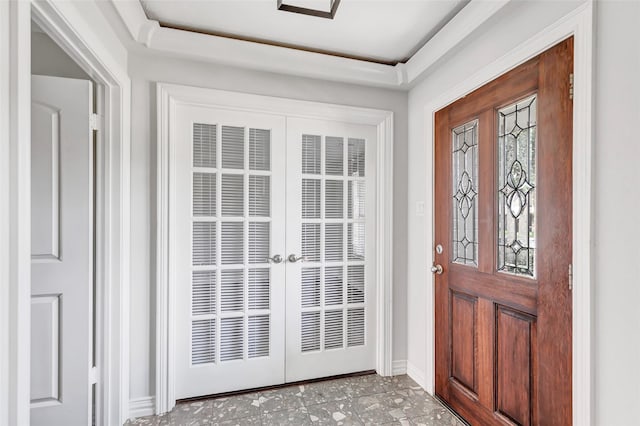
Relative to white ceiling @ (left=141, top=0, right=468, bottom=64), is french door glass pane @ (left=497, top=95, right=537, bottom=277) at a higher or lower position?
lower

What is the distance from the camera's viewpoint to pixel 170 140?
6.75 ft

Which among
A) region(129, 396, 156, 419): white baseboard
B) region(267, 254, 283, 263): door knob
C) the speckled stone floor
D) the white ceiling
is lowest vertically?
the speckled stone floor

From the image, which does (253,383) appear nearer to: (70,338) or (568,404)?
(70,338)

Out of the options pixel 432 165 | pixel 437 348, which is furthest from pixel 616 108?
pixel 437 348

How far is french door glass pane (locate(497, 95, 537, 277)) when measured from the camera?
1.51 meters

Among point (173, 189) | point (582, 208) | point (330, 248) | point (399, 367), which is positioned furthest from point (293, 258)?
point (582, 208)

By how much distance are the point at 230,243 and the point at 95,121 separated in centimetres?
105

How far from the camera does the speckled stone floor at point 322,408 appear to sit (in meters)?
1.92

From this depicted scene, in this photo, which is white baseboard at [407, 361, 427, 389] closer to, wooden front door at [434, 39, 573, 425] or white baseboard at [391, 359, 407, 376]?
white baseboard at [391, 359, 407, 376]

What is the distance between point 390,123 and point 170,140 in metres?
1.58

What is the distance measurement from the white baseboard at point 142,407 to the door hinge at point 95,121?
165 cm

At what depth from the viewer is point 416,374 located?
2400 millimetres

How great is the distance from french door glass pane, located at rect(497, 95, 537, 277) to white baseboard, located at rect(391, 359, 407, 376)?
4.10 feet
